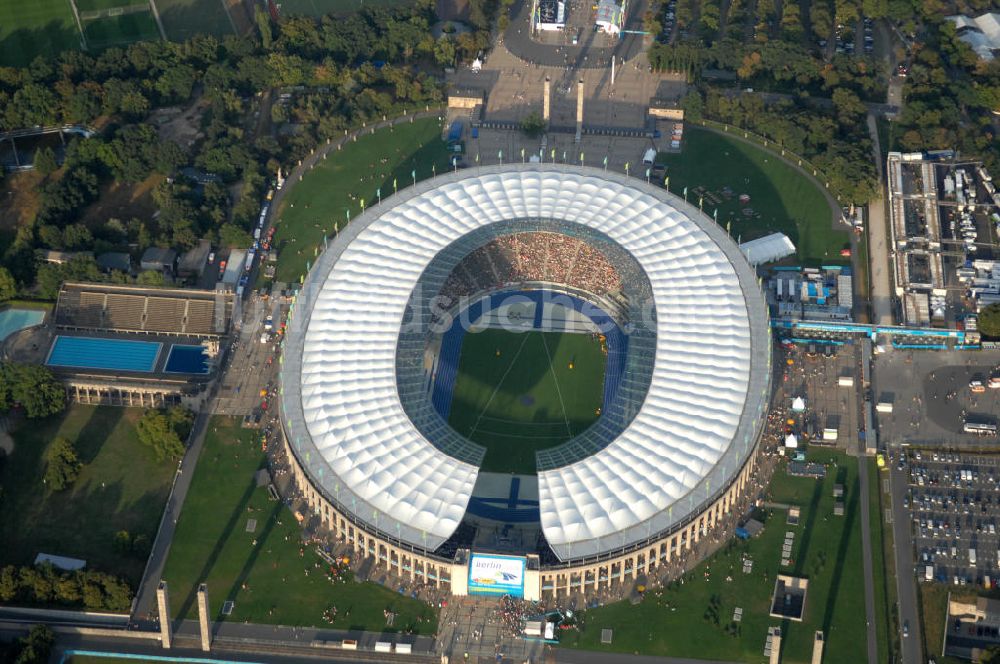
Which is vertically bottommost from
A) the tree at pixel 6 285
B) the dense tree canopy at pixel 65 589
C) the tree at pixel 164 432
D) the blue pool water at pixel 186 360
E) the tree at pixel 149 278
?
the dense tree canopy at pixel 65 589

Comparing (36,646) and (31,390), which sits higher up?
(31,390)

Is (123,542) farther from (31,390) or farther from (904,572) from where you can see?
(904,572)

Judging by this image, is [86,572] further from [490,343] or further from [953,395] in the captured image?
[953,395]

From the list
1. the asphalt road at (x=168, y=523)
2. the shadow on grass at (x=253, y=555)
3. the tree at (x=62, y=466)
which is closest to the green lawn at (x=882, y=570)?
the shadow on grass at (x=253, y=555)

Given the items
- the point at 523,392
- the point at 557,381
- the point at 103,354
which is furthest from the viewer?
the point at 103,354

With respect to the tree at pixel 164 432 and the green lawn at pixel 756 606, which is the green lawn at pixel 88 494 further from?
the green lawn at pixel 756 606

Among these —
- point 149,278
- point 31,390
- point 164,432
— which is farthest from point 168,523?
point 149,278
